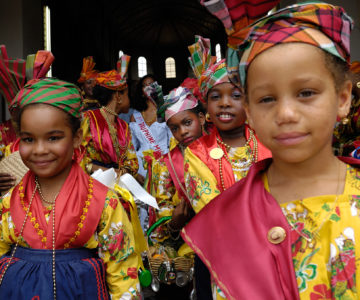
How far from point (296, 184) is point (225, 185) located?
86 centimetres

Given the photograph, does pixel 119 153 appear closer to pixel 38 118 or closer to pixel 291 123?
pixel 38 118

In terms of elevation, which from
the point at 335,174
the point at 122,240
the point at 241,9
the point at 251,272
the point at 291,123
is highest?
the point at 241,9

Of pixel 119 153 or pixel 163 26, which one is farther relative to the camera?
pixel 163 26

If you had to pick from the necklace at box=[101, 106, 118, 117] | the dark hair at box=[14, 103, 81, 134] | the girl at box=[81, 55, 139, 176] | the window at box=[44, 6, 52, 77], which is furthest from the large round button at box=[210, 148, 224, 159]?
the window at box=[44, 6, 52, 77]

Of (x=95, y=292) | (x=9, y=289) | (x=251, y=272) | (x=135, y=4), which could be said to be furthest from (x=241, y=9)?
(x=135, y=4)

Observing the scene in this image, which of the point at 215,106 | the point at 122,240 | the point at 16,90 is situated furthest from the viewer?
the point at 215,106

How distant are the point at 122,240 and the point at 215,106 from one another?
913mm

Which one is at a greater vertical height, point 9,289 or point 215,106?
point 215,106

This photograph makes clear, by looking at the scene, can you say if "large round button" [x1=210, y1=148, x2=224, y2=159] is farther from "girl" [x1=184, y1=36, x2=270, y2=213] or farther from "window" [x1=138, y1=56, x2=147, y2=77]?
"window" [x1=138, y1=56, x2=147, y2=77]

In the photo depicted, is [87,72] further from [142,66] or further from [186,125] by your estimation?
[142,66]

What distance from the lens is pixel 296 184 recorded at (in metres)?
1.12

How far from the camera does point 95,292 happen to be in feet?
5.32

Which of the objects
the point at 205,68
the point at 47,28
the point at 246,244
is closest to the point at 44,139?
the point at 246,244

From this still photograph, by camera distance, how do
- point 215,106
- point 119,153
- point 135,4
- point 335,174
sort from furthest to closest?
point 135,4, point 119,153, point 215,106, point 335,174
